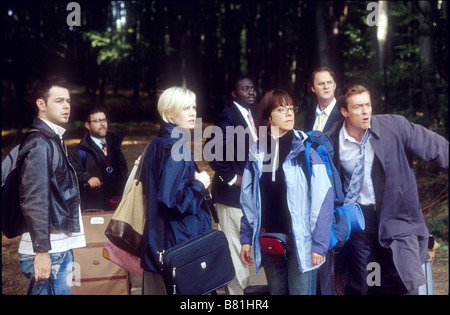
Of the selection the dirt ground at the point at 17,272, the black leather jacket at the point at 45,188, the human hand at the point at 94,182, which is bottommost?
the dirt ground at the point at 17,272

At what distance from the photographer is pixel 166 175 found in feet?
12.7

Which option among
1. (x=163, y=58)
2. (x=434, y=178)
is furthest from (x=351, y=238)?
(x=163, y=58)

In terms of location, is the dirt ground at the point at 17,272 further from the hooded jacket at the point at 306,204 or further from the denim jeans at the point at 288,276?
the hooded jacket at the point at 306,204

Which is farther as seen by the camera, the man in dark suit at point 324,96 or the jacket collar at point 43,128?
the man in dark suit at point 324,96

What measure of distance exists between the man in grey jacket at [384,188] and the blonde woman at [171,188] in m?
1.28

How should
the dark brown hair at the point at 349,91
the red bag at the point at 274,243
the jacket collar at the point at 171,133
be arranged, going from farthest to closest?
the dark brown hair at the point at 349,91, the jacket collar at the point at 171,133, the red bag at the point at 274,243

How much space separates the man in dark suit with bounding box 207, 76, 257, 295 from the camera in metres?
5.32

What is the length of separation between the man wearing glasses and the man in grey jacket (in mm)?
2862

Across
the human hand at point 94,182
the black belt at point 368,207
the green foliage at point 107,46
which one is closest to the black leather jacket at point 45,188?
the human hand at point 94,182

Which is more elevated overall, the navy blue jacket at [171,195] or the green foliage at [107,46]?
the green foliage at [107,46]

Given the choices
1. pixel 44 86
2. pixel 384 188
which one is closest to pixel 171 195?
pixel 44 86

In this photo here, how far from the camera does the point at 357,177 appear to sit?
418cm

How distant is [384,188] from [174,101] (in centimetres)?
182

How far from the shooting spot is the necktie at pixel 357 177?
418cm
